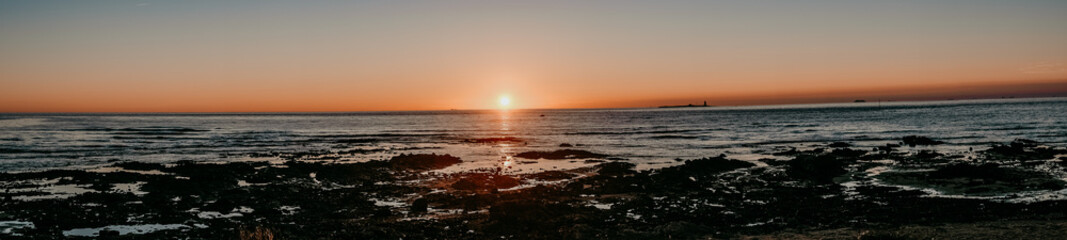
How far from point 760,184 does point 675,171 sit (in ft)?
12.7

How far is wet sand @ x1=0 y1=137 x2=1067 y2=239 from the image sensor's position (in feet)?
42.4

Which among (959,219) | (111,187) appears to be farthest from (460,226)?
(111,187)

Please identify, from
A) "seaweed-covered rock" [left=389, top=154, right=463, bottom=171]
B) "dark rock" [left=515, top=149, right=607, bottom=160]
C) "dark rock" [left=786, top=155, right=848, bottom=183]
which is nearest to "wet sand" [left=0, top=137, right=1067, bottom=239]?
"dark rock" [left=786, top=155, right=848, bottom=183]

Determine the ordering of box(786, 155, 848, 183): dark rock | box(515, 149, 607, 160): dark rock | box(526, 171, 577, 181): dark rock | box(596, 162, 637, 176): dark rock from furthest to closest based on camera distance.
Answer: box(515, 149, 607, 160): dark rock, box(596, 162, 637, 176): dark rock, box(526, 171, 577, 181): dark rock, box(786, 155, 848, 183): dark rock

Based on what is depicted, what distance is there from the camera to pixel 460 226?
1373 centimetres

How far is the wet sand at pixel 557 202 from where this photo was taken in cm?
1293

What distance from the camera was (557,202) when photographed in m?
17.1

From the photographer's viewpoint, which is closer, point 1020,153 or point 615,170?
point 615,170

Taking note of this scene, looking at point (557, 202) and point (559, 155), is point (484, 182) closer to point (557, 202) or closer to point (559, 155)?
point (557, 202)

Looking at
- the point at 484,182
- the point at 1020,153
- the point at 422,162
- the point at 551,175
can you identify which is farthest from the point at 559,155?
the point at 1020,153

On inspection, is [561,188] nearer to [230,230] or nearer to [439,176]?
[439,176]

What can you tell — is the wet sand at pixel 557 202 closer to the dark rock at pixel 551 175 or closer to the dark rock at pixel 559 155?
the dark rock at pixel 551 175

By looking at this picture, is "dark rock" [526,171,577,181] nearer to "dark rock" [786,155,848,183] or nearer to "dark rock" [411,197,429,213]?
"dark rock" [411,197,429,213]

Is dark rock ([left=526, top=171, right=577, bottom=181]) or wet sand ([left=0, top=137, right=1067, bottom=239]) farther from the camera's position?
dark rock ([left=526, top=171, right=577, bottom=181])
